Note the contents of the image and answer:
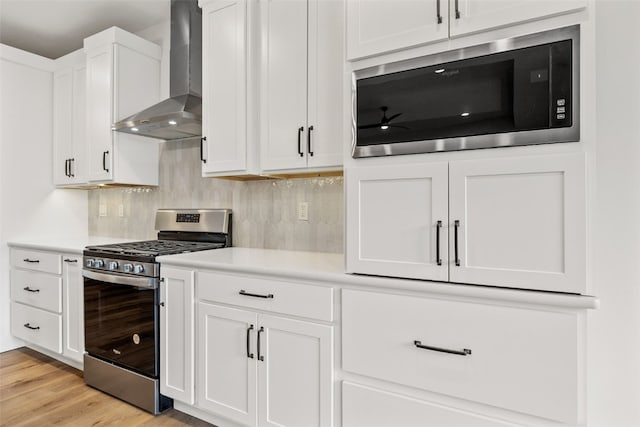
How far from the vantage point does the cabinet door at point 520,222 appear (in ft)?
3.85

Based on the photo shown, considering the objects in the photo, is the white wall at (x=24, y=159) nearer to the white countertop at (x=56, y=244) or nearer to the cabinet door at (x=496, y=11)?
the white countertop at (x=56, y=244)

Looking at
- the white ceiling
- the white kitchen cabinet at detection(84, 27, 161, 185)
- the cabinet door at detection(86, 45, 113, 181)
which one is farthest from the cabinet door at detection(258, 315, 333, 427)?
the white ceiling

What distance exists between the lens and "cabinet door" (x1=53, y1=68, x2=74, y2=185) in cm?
329

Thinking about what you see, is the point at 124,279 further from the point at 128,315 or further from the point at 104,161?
the point at 104,161

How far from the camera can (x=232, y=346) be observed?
1.87 m

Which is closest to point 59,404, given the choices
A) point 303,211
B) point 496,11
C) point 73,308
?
point 73,308

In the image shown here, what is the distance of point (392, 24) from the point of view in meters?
1.49

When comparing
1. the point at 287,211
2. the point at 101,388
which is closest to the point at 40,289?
the point at 101,388

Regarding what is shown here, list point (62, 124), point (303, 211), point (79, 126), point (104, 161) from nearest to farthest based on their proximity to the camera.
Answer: point (303, 211) < point (104, 161) < point (79, 126) < point (62, 124)

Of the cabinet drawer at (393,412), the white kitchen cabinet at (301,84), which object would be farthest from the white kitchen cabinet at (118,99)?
the cabinet drawer at (393,412)

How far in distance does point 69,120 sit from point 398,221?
3.18 metres

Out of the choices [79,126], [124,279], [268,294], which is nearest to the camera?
[268,294]

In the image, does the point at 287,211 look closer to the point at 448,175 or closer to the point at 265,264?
the point at 265,264

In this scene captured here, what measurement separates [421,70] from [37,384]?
307 centimetres
